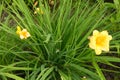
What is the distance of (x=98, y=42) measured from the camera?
164 cm

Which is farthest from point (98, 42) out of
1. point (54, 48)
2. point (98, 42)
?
point (54, 48)

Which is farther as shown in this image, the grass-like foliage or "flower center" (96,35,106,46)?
the grass-like foliage

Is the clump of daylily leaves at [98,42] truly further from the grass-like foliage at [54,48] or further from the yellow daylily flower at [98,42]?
the grass-like foliage at [54,48]

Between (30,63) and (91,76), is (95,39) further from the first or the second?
(30,63)

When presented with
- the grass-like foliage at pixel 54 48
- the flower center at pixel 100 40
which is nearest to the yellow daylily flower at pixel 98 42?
the flower center at pixel 100 40

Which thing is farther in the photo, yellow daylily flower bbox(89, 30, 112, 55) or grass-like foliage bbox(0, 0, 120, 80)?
grass-like foliage bbox(0, 0, 120, 80)

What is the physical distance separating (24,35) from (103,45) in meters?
0.53

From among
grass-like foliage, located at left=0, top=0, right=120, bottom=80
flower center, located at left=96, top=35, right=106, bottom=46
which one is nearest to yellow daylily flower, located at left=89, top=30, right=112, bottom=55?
flower center, located at left=96, top=35, right=106, bottom=46

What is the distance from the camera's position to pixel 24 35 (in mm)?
1862

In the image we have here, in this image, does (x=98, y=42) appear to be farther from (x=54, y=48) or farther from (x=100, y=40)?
(x=54, y=48)

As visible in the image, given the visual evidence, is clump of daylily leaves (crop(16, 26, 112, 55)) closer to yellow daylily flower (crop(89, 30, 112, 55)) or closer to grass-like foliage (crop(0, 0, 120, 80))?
yellow daylily flower (crop(89, 30, 112, 55))

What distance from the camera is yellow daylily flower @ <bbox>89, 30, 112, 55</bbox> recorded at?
162cm

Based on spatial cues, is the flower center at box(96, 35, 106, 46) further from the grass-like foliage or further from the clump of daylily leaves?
the grass-like foliage

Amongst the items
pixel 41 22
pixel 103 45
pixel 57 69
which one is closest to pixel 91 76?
pixel 57 69
